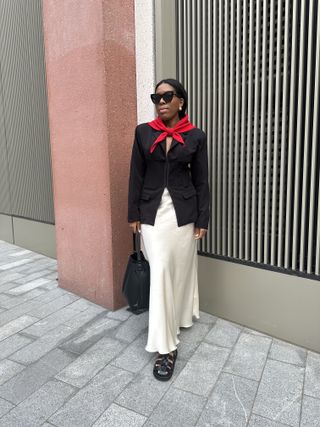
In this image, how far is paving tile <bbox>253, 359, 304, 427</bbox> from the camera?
90.9 inches

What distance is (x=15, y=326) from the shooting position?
3.54m

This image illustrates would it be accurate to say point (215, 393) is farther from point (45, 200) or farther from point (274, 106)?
point (45, 200)

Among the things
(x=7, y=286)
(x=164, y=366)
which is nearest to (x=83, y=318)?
(x=164, y=366)

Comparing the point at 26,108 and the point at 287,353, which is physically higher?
the point at 26,108

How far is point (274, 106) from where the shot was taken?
3.08 meters

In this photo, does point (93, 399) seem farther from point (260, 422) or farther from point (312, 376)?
point (312, 376)

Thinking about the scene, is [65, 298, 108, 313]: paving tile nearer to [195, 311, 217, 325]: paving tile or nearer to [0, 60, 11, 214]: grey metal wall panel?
[195, 311, 217, 325]: paving tile

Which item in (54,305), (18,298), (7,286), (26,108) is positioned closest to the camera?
(54,305)

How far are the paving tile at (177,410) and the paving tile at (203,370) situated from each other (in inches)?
3.0

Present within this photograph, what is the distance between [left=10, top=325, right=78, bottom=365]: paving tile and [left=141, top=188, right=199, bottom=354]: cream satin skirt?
3.06ft

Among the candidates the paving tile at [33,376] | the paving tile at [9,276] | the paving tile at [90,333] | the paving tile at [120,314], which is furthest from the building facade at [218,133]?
the paving tile at [33,376]

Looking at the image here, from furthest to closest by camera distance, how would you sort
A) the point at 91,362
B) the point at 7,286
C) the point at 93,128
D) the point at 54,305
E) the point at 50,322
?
the point at 7,286, the point at 54,305, the point at 93,128, the point at 50,322, the point at 91,362

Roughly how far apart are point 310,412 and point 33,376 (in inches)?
78.7

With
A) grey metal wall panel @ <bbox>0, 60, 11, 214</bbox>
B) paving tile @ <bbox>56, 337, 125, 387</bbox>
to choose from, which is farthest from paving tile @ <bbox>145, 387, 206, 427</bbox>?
grey metal wall panel @ <bbox>0, 60, 11, 214</bbox>
